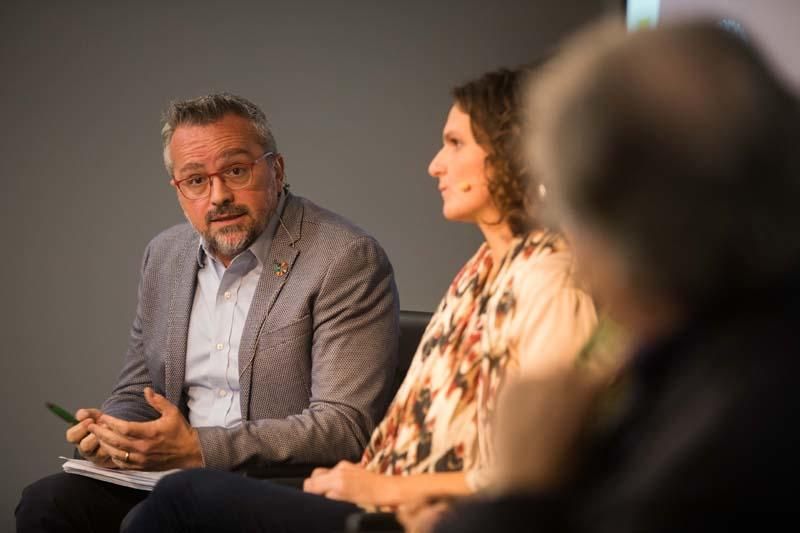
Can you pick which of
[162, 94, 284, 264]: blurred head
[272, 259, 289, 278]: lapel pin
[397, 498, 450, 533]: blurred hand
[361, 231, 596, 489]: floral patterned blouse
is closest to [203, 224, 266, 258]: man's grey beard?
[162, 94, 284, 264]: blurred head

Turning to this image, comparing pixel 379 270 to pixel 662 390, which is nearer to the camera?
pixel 662 390

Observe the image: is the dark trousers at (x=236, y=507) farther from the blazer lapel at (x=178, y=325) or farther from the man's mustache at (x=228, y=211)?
the man's mustache at (x=228, y=211)

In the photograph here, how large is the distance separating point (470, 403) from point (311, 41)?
255cm

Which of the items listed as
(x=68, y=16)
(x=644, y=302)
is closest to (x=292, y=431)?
(x=644, y=302)

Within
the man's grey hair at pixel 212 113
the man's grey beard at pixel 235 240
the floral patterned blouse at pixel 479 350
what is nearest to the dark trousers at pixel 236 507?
the floral patterned blouse at pixel 479 350

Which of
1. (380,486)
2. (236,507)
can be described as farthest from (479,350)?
(236,507)

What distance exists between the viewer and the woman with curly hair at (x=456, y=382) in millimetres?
1735

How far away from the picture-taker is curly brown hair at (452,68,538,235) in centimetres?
187

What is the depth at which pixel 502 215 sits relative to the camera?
1.92 metres

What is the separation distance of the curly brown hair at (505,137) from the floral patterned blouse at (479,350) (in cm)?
7

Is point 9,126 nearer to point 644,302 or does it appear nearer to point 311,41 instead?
point 311,41

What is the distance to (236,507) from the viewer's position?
1.86m

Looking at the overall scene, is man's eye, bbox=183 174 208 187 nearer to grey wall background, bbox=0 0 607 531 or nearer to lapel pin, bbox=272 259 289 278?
lapel pin, bbox=272 259 289 278

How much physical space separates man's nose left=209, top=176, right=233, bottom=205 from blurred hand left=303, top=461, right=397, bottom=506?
1071 millimetres
